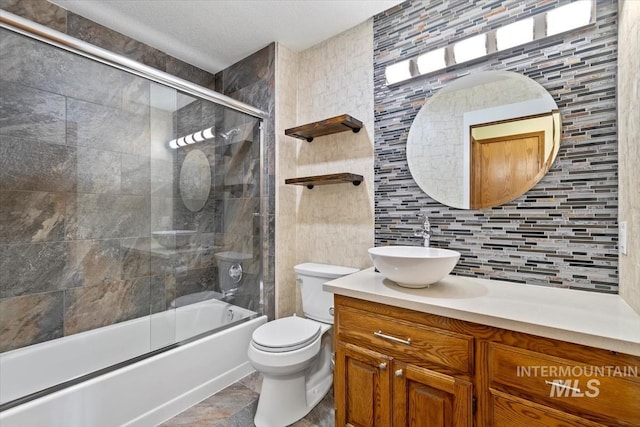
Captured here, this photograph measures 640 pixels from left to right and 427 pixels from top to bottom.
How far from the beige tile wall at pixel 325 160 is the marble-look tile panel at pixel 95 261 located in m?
1.16

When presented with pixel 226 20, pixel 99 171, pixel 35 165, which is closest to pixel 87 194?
pixel 99 171

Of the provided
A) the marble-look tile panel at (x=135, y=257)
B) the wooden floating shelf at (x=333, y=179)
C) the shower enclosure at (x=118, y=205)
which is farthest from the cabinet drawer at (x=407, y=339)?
the marble-look tile panel at (x=135, y=257)

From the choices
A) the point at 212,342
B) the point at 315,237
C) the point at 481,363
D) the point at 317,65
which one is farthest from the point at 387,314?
the point at 317,65

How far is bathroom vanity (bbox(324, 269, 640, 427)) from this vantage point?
80cm

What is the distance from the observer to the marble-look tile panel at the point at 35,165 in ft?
5.42

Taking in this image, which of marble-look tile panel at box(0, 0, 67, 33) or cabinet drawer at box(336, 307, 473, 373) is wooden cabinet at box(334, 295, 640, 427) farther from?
marble-look tile panel at box(0, 0, 67, 33)

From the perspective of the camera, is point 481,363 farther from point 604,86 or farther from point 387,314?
point 604,86

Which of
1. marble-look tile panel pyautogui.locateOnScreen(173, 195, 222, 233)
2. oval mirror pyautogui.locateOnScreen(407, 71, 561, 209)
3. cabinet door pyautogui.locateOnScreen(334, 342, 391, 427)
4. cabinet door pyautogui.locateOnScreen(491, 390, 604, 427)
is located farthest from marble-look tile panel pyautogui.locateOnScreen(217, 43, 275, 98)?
cabinet door pyautogui.locateOnScreen(491, 390, 604, 427)

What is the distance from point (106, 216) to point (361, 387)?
2003 mm

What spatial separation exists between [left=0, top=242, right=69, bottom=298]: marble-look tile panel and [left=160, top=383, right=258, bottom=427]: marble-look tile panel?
1.14 m

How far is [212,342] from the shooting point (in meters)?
1.89

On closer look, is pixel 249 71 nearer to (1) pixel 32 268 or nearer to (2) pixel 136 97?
(2) pixel 136 97

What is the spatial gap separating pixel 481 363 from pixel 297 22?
7.28 ft

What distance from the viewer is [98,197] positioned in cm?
198
